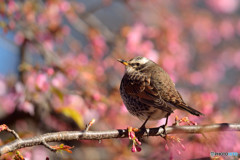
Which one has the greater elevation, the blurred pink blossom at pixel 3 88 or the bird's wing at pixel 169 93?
the blurred pink blossom at pixel 3 88

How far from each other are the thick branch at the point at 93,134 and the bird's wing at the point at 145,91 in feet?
1.11

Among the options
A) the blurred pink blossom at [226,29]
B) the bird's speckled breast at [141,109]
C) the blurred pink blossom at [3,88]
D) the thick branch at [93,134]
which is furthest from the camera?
the blurred pink blossom at [226,29]

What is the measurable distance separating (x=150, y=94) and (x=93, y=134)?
109 centimetres

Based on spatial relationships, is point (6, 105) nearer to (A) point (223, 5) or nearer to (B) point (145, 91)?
(B) point (145, 91)

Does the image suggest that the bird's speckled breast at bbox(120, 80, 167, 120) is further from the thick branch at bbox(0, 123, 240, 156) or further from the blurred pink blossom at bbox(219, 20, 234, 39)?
the blurred pink blossom at bbox(219, 20, 234, 39)

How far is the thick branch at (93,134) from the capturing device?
2.93m

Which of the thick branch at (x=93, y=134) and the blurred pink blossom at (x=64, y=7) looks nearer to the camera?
the thick branch at (x=93, y=134)

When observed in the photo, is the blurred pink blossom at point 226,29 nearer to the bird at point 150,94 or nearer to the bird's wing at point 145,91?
the bird at point 150,94

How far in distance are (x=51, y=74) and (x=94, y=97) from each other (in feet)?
2.75

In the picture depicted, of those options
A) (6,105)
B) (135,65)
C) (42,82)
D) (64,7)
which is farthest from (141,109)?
(64,7)

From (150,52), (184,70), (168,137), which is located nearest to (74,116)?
(168,137)

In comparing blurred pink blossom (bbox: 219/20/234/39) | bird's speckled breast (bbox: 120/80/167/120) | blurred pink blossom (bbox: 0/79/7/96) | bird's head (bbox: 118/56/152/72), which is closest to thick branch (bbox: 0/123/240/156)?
bird's speckled breast (bbox: 120/80/167/120)

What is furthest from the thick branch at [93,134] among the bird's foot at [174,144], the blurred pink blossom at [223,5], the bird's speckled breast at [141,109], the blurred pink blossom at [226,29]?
the blurred pink blossom at [223,5]

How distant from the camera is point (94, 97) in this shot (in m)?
5.29
